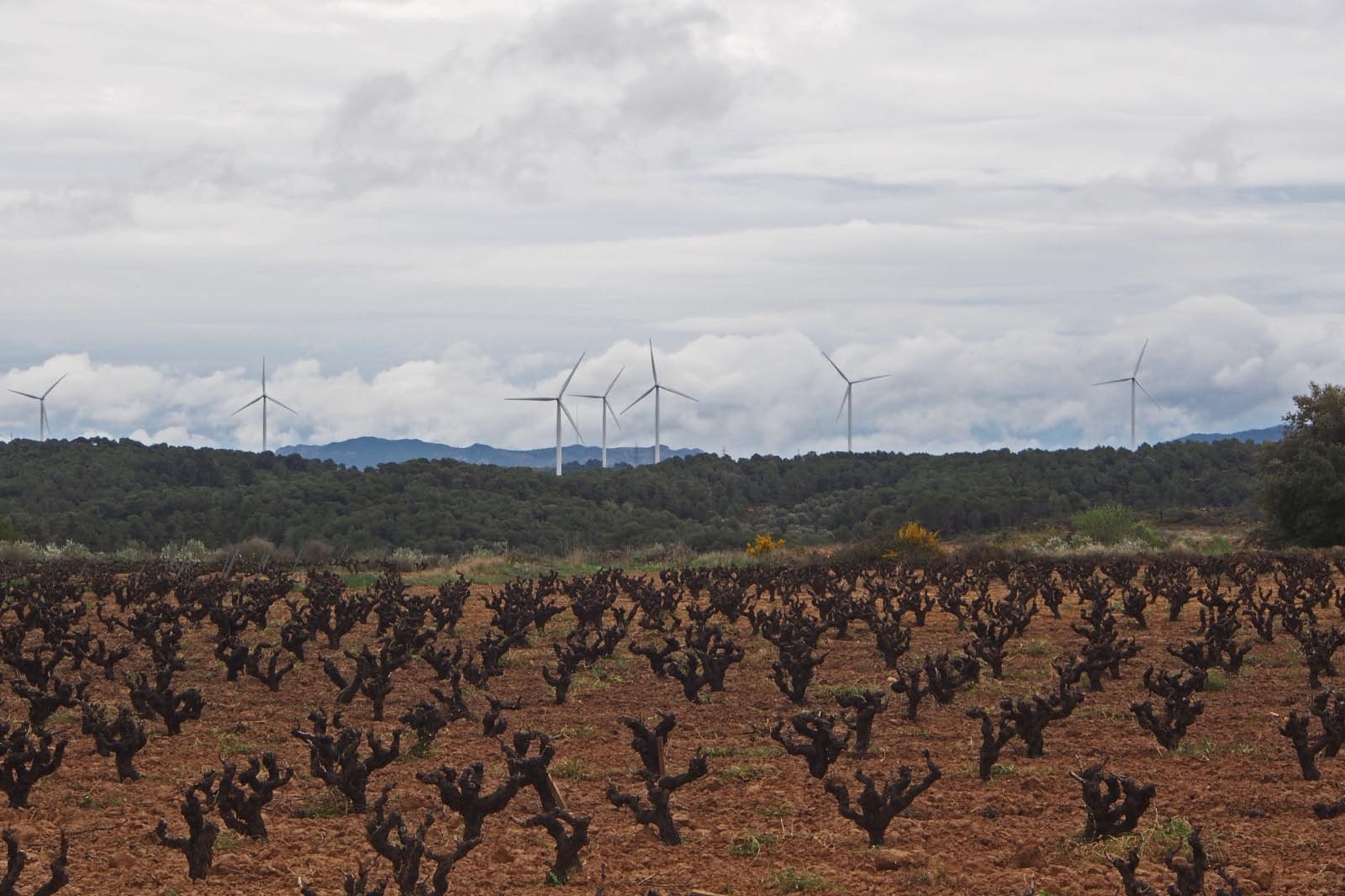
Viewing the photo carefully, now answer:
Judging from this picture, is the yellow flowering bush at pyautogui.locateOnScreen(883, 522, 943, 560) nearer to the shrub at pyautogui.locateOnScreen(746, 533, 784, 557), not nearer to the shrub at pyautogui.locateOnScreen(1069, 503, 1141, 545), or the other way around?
the shrub at pyautogui.locateOnScreen(746, 533, 784, 557)

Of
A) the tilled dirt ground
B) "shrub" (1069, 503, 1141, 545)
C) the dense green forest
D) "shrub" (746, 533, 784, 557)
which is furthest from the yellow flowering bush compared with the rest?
the tilled dirt ground

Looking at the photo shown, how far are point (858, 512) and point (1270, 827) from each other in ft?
254

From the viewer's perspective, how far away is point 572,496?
3457 inches

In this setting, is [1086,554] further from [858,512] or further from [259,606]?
[858,512]

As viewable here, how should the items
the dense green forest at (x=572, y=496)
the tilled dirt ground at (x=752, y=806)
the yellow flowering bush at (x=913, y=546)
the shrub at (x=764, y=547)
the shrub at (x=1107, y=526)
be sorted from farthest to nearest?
1. the dense green forest at (x=572, y=496)
2. the shrub at (x=1107, y=526)
3. the shrub at (x=764, y=547)
4. the yellow flowering bush at (x=913, y=546)
5. the tilled dirt ground at (x=752, y=806)

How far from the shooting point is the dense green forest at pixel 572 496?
7181 centimetres

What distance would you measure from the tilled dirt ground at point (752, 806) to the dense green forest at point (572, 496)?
48.3m

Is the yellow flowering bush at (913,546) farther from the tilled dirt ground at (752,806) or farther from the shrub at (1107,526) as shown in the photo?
the tilled dirt ground at (752,806)

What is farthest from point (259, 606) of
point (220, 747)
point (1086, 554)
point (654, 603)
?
point (1086, 554)

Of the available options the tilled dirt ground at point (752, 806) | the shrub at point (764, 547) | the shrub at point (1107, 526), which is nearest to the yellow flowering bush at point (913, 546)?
the shrub at point (764, 547)

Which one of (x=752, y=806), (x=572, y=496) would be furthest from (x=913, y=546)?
(x=572, y=496)

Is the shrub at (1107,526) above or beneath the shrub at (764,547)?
above

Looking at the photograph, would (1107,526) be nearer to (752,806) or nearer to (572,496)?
(572,496)

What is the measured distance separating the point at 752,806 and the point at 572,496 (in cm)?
7658
